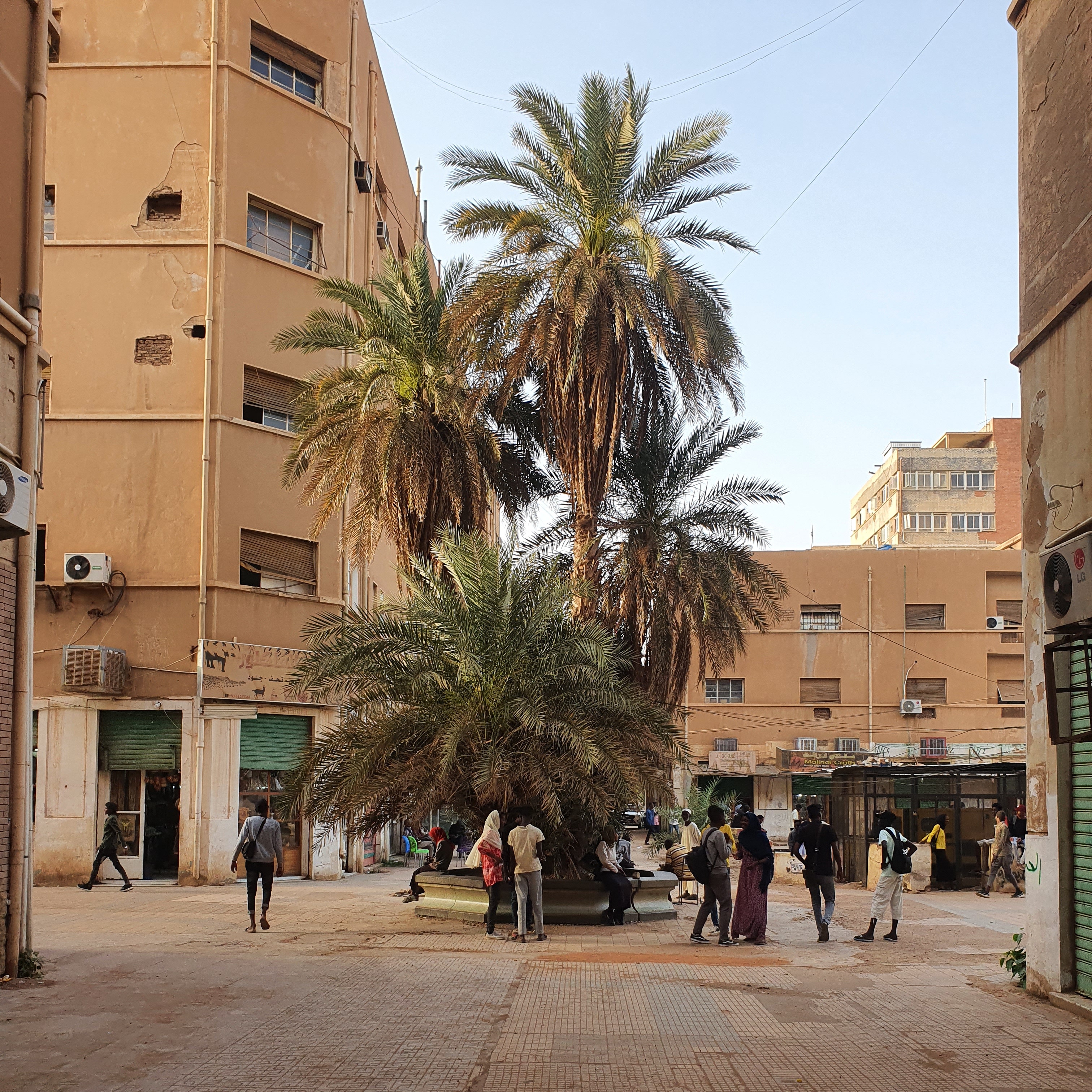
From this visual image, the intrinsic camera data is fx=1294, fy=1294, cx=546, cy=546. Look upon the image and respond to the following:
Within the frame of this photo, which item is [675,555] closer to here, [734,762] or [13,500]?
[13,500]

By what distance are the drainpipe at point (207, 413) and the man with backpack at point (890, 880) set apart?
515 inches

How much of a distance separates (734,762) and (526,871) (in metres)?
36.8

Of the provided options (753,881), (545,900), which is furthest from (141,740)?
(753,881)

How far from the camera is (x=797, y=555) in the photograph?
53688mm

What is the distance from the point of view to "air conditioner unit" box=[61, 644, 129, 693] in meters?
23.1

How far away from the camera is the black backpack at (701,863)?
49.6 ft

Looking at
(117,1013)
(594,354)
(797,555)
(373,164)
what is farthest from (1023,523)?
(797,555)

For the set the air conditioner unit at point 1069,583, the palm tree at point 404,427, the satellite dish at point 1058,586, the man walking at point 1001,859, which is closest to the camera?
the air conditioner unit at point 1069,583

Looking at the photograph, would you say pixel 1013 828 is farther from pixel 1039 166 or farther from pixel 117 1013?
pixel 117 1013

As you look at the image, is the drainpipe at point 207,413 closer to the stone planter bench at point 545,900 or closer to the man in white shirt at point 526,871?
the stone planter bench at point 545,900

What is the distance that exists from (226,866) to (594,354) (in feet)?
38.3

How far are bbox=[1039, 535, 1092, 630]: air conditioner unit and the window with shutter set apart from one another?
142ft

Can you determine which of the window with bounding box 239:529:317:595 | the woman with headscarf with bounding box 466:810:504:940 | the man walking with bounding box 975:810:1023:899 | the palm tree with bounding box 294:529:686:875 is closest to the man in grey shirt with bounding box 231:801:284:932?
the palm tree with bounding box 294:529:686:875

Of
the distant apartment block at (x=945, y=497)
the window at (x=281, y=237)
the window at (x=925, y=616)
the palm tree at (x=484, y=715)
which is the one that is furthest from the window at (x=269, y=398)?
the distant apartment block at (x=945, y=497)
